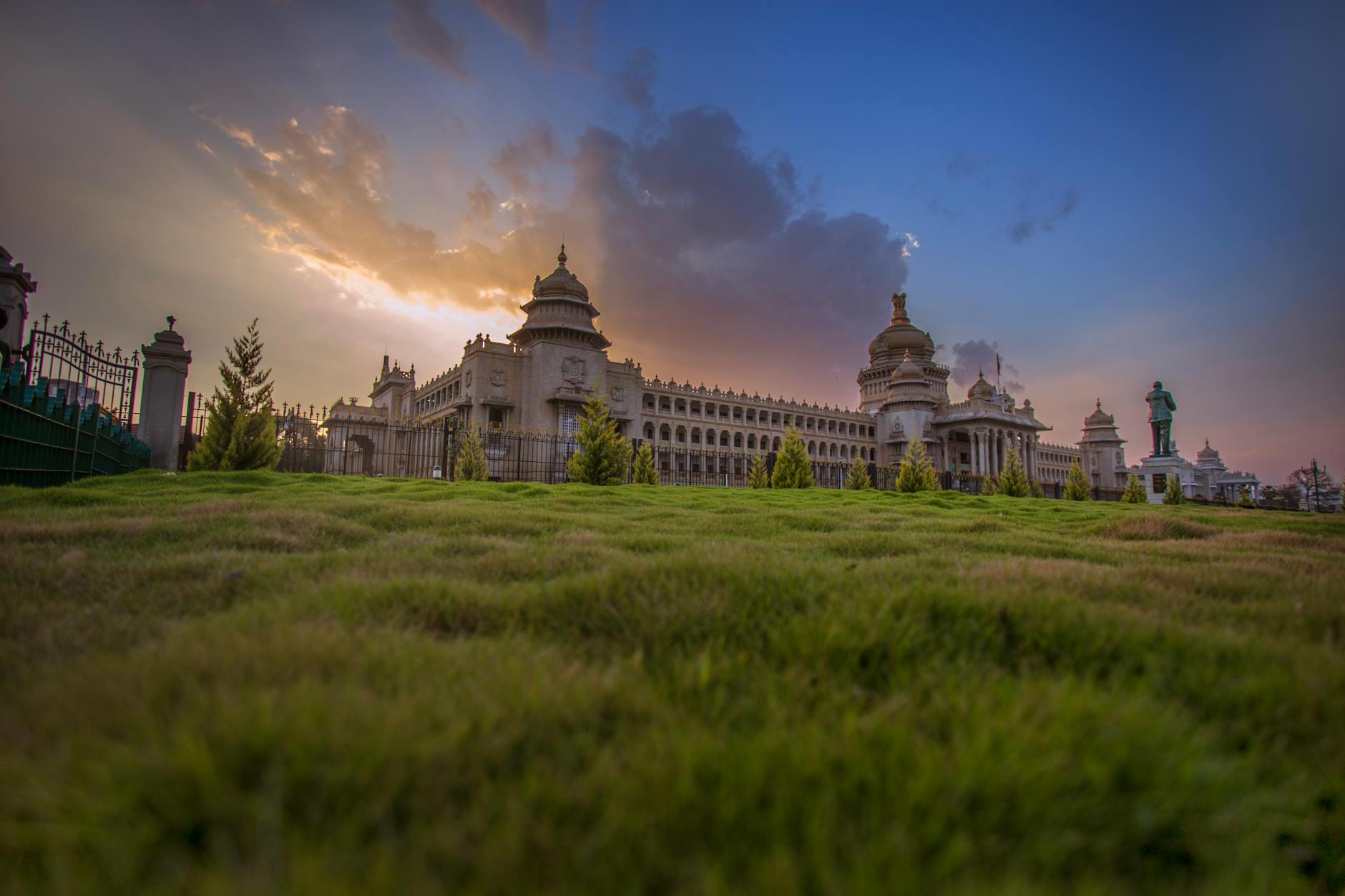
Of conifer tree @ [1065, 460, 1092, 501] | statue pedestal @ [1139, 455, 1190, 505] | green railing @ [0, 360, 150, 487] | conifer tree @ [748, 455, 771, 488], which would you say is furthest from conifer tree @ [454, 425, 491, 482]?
statue pedestal @ [1139, 455, 1190, 505]

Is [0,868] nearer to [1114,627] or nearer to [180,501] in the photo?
[1114,627]

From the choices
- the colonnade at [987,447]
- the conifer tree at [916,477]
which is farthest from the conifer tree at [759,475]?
the colonnade at [987,447]

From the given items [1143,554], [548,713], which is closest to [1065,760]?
[548,713]

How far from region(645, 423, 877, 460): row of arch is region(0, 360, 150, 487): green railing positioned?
1724 inches

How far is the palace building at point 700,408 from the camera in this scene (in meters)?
44.6

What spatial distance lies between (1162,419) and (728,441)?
3527 cm

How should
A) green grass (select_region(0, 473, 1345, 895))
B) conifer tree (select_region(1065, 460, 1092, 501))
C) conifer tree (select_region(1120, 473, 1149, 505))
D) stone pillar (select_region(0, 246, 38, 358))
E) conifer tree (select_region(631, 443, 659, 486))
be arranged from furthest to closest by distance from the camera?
conifer tree (select_region(1065, 460, 1092, 501)) < conifer tree (select_region(1120, 473, 1149, 505)) < conifer tree (select_region(631, 443, 659, 486)) < stone pillar (select_region(0, 246, 38, 358)) < green grass (select_region(0, 473, 1345, 895))

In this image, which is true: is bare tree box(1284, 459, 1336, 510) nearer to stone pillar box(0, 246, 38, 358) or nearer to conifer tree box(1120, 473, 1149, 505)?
conifer tree box(1120, 473, 1149, 505)

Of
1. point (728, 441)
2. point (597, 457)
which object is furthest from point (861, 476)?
point (728, 441)

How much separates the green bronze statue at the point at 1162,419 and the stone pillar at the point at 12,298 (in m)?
56.6

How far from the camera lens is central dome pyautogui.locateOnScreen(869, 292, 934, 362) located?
76688 millimetres

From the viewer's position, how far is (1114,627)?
2.41 metres

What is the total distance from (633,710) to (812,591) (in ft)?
4.50

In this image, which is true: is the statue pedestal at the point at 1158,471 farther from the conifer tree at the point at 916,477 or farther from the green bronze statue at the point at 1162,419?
the conifer tree at the point at 916,477
